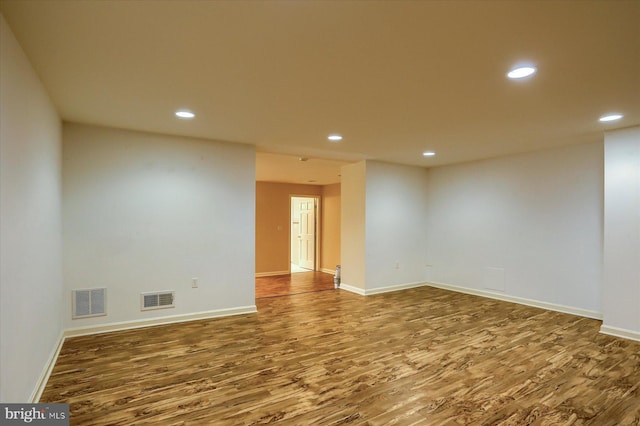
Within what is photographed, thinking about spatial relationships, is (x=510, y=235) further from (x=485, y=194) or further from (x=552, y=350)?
(x=552, y=350)

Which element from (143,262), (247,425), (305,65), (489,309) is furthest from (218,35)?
(489,309)

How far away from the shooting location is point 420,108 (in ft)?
10.6

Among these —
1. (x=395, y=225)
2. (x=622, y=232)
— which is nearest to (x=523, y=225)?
(x=622, y=232)

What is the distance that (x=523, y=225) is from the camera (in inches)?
211

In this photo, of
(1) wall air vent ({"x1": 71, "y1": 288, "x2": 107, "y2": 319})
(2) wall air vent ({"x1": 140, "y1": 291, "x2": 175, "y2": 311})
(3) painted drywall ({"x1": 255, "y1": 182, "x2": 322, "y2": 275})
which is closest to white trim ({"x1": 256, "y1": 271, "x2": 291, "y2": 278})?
(3) painted drywall ({"x1": 255, "y1": 182, "x2": 322, "y2": 275})

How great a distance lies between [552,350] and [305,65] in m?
3.69

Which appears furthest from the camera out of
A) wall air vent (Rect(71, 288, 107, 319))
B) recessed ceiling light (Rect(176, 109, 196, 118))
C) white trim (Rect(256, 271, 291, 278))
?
white trim (Rect(256, 271, 291, 278))

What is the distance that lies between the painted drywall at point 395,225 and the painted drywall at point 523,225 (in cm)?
28

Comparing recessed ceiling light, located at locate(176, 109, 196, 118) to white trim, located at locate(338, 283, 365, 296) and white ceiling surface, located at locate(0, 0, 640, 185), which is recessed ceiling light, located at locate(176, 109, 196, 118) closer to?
white ceiling surface, located at locate(0, 0, 640, 185)

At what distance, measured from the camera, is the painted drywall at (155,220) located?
3818 millimetres

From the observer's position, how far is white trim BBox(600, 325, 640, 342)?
12.4ft

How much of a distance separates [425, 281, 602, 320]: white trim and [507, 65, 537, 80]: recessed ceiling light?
389 centimetres

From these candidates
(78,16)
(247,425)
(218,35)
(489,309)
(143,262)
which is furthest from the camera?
(489,309)

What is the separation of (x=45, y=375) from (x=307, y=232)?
7277mm
